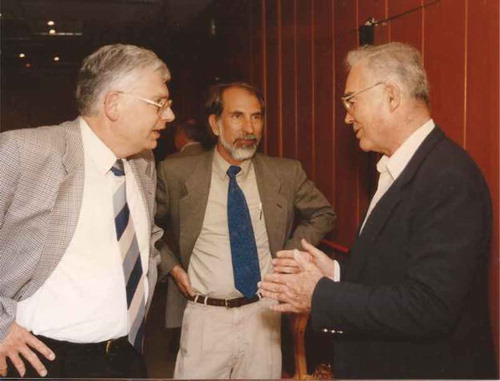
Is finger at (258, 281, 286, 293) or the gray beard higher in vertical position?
the gray beard

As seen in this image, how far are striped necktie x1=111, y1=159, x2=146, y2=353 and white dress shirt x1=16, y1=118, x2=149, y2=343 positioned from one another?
2 cm

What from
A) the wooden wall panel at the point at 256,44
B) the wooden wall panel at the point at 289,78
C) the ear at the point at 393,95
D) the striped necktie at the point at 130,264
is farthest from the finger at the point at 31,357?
the wooden wall panel at the point at 256,44

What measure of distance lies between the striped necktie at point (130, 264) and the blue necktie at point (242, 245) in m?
0.70

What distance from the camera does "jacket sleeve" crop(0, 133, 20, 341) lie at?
1.60m

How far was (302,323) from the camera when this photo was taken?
8.86 feet

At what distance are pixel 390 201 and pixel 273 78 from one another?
2.86 meters

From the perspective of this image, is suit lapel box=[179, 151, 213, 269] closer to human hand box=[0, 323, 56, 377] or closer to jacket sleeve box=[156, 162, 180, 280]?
jacket sleeve box=[156, 162, 180, 280]

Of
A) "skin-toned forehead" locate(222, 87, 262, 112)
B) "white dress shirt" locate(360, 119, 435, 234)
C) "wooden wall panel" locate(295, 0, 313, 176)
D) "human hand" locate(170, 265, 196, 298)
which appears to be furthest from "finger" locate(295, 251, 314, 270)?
"wooden wall panel" locate(295, 0, 313, 176)

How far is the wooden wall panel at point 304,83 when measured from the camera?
3.41 meters

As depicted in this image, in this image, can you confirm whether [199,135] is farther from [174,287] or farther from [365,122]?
[365,122]

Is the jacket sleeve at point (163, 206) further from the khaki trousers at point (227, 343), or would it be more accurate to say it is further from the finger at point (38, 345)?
the finger at point (38, 345)

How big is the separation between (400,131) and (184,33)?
6.71 metres

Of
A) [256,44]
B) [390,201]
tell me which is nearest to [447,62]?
[390,201]

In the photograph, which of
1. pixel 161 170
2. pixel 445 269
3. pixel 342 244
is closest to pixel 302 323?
pixel 342 244
